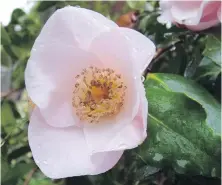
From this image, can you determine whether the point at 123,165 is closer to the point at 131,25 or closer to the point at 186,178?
the point at 186,178

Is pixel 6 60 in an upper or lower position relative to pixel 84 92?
lower

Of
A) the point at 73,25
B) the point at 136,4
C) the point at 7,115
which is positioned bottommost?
the point at 7,115

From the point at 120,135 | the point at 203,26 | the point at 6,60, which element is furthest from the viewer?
the point at 6,60

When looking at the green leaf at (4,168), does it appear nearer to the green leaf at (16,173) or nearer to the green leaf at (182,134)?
the green leaf at (16,173)

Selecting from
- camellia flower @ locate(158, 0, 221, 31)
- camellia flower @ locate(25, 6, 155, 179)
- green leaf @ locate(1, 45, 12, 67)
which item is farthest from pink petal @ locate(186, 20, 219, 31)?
green leaf @ locate(1, 45, 12, 67)

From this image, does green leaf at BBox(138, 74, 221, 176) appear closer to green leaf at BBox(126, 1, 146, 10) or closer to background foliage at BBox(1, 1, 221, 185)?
background foliage at BBox(1, 1, 221, 185)

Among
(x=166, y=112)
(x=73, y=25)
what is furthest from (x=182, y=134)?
(x=73, y=25)

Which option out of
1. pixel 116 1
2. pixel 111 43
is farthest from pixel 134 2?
pixel 111 43

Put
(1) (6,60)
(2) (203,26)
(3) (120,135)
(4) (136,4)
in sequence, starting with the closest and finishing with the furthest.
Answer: (3) (120,135) < (2) (203,26) < (4) (136,4) < (1) (6,60)

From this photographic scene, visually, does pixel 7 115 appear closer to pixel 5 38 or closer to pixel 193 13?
pixel 5 38
